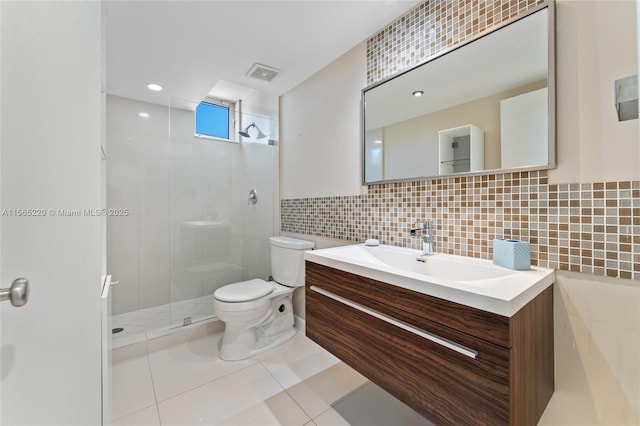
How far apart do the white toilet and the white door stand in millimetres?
967

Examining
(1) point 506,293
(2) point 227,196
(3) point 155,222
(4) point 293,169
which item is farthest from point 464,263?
(3) point 155,222

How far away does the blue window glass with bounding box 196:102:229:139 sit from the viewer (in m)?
2.33

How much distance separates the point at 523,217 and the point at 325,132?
4.60 feet

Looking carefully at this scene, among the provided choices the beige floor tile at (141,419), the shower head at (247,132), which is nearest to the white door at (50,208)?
the beige floor tile at (141,419)

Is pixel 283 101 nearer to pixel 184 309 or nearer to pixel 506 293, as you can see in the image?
pixel 184 309

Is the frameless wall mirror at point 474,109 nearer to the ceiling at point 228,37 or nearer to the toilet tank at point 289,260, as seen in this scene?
the ceiling at point 228,37

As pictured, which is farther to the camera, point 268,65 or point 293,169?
point 293,169

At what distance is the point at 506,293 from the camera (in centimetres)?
72

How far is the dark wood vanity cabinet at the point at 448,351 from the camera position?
2.27ft

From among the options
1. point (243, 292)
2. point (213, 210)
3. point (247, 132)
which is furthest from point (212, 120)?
point (243, 292)

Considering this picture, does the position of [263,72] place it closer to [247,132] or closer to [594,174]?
[247,132]

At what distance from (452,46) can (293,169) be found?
4.85 feet

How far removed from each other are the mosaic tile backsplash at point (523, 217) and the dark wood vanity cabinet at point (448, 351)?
196 millimetres

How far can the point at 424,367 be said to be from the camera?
0.85 m
